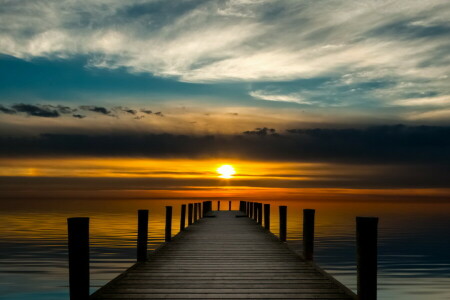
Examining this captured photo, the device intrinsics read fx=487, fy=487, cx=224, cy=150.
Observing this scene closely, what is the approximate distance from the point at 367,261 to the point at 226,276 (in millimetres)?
3107

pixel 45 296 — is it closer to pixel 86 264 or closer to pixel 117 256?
pixel 117 256

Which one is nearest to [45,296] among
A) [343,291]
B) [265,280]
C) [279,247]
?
[279,247]

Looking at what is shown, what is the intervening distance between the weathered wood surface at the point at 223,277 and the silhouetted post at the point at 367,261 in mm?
628

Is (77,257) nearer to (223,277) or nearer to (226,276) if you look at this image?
(223,277)

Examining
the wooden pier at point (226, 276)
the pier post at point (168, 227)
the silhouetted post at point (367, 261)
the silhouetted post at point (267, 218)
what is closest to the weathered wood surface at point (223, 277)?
the wooden pier at point (226, 276)

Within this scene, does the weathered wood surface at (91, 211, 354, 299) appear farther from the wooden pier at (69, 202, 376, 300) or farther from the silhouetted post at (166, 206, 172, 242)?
the silhouetted post at (166, 206, 172, 242)

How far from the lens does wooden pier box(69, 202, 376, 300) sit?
25.5ft

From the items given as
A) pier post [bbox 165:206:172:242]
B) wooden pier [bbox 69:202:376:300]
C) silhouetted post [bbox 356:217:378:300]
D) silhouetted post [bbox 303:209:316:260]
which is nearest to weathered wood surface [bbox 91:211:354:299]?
wooden pier [bbox 69:202:376:300]

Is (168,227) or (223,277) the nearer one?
(223,277)

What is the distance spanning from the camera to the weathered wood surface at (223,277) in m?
7.84

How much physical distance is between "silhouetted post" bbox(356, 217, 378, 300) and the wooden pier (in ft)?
0.05

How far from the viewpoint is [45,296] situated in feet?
60.3

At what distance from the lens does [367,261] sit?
7.18m

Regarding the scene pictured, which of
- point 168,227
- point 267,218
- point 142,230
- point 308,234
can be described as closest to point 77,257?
point 142,230
